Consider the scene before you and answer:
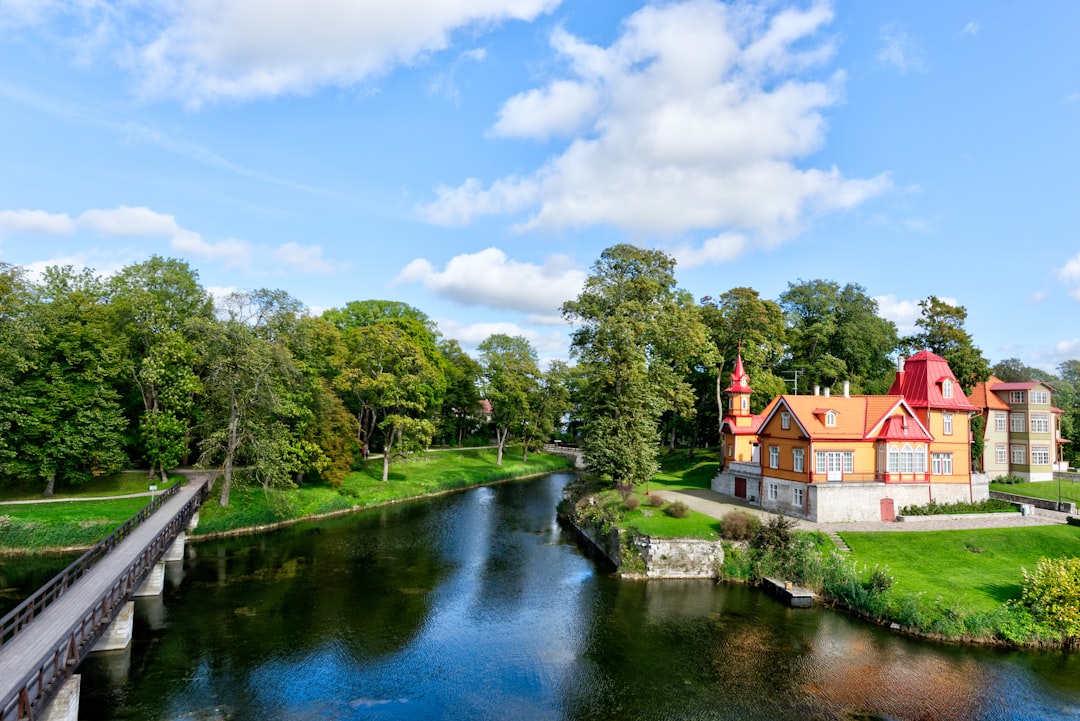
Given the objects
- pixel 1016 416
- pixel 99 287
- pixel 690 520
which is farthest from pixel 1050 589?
pixel 99 287

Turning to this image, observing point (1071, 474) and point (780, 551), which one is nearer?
point (780, 551)

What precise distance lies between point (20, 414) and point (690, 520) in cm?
3911

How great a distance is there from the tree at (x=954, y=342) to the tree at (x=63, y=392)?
192 feet

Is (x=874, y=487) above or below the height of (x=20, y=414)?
below

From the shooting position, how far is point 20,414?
3419 centimetres

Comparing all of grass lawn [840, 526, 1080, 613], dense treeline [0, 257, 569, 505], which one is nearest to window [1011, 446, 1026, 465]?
grass lawn [840, 526, 1080, 613]

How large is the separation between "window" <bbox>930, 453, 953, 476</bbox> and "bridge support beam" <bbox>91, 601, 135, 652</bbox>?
141ft

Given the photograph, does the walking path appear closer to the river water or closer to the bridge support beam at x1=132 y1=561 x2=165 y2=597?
the river water

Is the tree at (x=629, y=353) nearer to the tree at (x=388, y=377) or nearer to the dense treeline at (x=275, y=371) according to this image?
the dense treeline at (x=275, y=371)

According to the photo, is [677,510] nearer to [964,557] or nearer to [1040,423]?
[964,557]

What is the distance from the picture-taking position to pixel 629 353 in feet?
140

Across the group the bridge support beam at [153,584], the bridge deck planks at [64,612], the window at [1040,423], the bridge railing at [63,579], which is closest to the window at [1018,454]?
the window at [1040,423]

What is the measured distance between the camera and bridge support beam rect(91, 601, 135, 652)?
2053 cm

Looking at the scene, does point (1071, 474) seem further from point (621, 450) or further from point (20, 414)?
point (20, 414)
